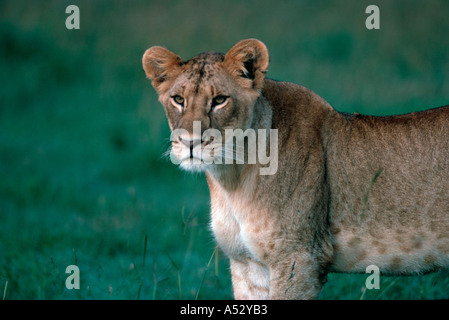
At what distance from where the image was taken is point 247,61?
374 cm

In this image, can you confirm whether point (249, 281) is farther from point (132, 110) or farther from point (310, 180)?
point (132, 110)

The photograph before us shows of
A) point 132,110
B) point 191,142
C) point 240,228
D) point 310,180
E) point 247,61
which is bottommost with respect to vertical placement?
point 240,228

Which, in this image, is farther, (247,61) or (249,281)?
(249,281)

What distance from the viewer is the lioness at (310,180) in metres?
3.68

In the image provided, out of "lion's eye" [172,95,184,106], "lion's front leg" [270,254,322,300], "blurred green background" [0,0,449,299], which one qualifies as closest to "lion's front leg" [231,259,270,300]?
"lion's front leg" [270,254,322,300]

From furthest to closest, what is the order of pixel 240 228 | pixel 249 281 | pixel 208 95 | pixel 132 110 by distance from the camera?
pixel 132 110, pixel 249 281, pixel 240 228, pixel 208 95

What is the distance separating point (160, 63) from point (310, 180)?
3.39 feet

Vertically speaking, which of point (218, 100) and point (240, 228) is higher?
point (218, 100)

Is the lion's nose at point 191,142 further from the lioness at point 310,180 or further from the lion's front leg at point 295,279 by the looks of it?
the lion's front leg at point 295,279

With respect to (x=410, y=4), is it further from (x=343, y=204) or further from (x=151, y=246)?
(x=343, y=204)

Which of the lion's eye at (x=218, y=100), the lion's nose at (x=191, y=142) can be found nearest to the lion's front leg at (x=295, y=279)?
the lion's nose at (x=191, y=142)

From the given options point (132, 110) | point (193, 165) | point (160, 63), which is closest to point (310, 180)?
point (193, 165)

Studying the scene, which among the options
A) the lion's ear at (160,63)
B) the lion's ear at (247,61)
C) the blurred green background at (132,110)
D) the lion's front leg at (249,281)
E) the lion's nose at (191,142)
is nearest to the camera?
the lion's nose at (191,142)
